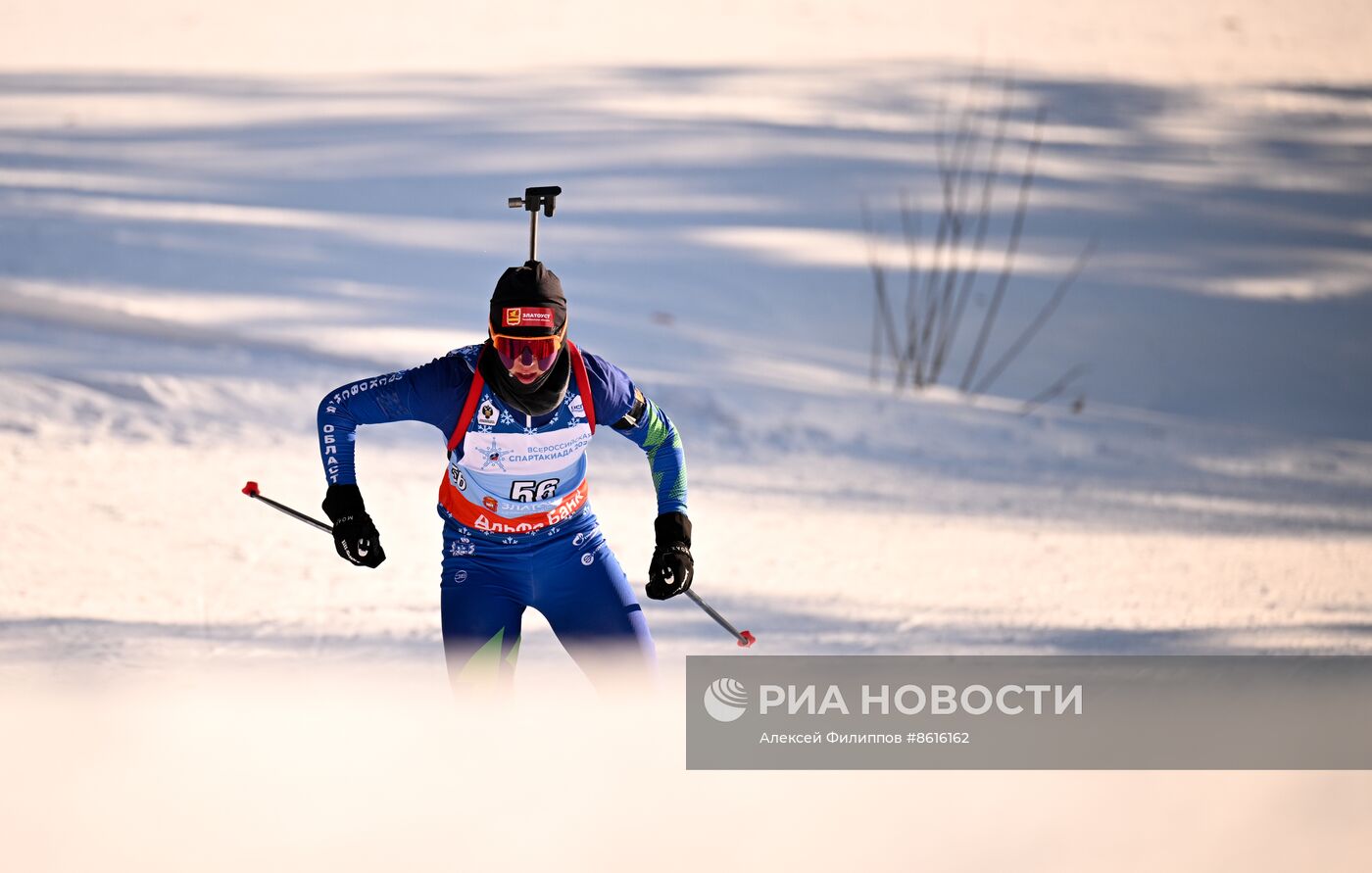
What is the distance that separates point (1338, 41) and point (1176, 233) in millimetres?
5080

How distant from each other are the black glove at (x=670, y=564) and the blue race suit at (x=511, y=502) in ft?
0.28

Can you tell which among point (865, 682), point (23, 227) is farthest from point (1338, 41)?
point (865, 682)

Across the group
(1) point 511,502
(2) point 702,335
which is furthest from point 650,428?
(2) point 702,335

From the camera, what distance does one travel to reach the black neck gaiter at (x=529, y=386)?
409 cm

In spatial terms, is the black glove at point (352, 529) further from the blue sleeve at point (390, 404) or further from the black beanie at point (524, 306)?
the black beanie at point (524, 306)

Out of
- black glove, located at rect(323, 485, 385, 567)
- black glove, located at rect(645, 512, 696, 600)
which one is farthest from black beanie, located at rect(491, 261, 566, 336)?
black glove, located at rect(645, 512, 696, 600)

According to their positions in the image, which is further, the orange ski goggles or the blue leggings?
the blue leggings

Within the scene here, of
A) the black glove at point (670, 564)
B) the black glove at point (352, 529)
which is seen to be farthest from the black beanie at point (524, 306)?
the black glove at point (670, 564)

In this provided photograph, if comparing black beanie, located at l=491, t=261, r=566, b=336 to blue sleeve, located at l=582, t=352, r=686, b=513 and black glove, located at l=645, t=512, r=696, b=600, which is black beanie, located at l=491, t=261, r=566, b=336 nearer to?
blue sleeve, located at l=582, t=352, r=686, b=513

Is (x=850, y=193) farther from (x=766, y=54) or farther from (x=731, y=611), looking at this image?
(x=731, y=611)

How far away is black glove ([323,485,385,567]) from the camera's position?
412 centimetres

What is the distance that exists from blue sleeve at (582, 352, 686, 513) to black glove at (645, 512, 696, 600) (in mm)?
73

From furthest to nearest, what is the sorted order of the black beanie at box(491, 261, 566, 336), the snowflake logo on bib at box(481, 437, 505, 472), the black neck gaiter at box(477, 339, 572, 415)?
the snowflake logo on bib at box(481, 437, 505, 472) → the black neck gaiter at box(477, 339, 572, 415) → the black beanie at box(491, 261, 566, 336)

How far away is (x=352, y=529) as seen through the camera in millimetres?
4121
